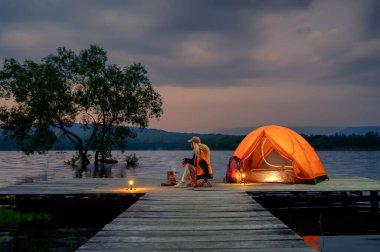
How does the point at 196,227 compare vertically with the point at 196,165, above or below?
below

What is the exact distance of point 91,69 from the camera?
1834 inches

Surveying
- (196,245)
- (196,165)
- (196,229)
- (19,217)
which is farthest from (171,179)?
(196,245)

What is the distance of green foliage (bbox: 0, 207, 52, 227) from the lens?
15.8 m

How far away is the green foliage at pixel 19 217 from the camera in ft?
51.8

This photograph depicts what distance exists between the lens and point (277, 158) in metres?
19.9

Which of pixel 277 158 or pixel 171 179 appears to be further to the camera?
pixel 277 158

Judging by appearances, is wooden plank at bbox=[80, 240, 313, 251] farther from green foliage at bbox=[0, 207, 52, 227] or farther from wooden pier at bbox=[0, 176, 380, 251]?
green foliage at bbox=[0, 207, 52, 227]

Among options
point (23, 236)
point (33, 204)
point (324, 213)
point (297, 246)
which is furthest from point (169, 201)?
point (324, 213)

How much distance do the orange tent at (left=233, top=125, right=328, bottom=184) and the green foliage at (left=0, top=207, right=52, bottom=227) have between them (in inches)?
304

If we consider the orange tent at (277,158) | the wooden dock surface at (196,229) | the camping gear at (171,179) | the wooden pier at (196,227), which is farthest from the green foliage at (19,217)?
the orange tent at (277,158)

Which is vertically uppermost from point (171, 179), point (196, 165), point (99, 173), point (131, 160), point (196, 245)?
point (196, 165)

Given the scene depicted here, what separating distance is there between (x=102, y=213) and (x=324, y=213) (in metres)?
8.80

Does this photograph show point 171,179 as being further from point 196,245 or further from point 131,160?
point 131,160

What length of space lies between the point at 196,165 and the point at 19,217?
658 cm
